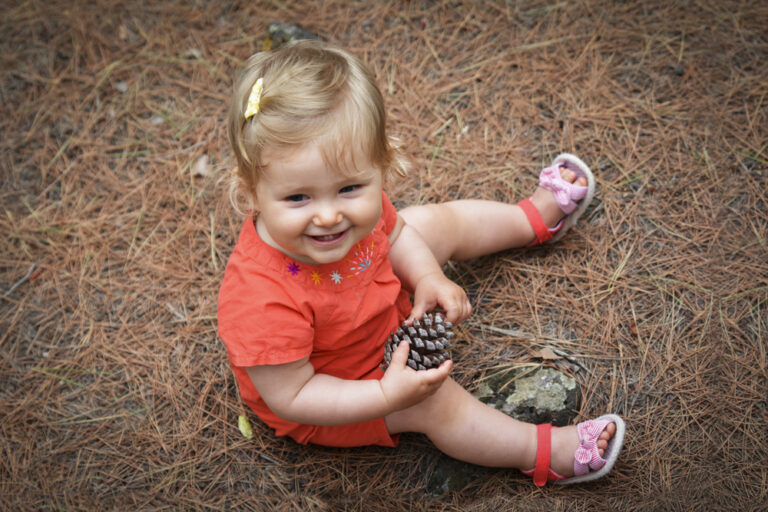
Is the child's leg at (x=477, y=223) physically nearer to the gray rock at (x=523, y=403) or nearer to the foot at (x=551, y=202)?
the foot at (x=551, y=202)

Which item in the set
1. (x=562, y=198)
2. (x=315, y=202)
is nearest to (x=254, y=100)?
(x=315, y=202)

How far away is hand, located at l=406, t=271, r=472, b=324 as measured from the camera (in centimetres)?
197

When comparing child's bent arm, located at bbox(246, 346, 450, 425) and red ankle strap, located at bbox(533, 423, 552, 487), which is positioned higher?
child's bent arm, located at bbox(246, 346, 450, 425)

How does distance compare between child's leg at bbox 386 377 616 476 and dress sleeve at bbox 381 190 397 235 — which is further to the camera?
dress sleeve at bbox 381 190 397 235

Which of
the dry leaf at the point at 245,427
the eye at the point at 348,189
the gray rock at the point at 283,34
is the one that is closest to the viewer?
the eye at the point at 348,189

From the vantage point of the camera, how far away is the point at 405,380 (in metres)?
1.72

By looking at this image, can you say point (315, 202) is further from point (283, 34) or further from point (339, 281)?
point (283, 34)

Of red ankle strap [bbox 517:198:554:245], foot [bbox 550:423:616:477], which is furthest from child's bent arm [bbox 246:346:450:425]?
red ankle strap [bbox 517:198:554:245]

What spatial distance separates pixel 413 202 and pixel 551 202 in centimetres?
60

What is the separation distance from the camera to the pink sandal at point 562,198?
2.37 m

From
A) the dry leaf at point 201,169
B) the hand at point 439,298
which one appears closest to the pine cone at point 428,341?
the hand at point 439,298

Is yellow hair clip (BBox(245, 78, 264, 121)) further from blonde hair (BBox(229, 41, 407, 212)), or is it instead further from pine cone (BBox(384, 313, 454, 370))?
pine cone (BBox(384, 313, 454, 370))

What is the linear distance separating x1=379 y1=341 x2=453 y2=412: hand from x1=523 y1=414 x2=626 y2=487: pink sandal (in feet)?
1.67

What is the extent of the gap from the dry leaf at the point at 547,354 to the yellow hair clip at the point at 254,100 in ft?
4.50
